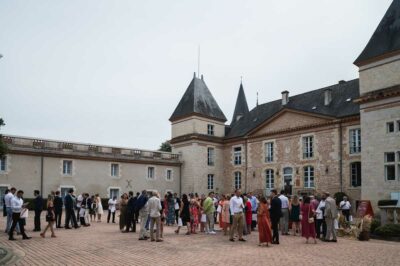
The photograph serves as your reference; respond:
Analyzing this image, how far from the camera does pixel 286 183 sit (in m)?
30.3

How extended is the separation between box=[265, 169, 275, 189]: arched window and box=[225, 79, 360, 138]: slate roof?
162 inches

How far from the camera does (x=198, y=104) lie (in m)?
37.3

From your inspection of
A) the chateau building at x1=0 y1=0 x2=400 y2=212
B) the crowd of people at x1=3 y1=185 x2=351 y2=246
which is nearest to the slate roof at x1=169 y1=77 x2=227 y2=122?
the chateau building at x1=0 y1=0 x2=400 y2=212

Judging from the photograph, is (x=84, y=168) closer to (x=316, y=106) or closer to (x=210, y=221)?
(x=210, y=221)

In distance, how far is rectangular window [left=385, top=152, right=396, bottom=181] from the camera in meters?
19.5

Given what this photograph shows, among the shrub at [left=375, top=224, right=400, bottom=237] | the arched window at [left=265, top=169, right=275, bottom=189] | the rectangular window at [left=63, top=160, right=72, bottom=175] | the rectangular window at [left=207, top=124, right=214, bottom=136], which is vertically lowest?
the shrub at [left=375, top=224, right=400, bottom=237]

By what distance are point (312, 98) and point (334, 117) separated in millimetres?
4735

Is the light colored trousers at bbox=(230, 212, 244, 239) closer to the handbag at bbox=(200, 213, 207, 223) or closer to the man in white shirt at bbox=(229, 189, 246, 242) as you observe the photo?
the man in white shirt at bbox=(229, 189, 246, 242)

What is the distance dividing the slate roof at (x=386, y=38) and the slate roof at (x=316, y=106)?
5192 millimetres

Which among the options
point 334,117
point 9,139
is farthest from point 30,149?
point 334,117

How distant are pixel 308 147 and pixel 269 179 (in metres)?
4.64

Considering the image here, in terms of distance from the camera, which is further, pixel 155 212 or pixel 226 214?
pixel 226 214

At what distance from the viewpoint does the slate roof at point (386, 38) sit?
2072cm

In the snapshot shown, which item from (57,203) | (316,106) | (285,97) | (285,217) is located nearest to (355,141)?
(316,106)
